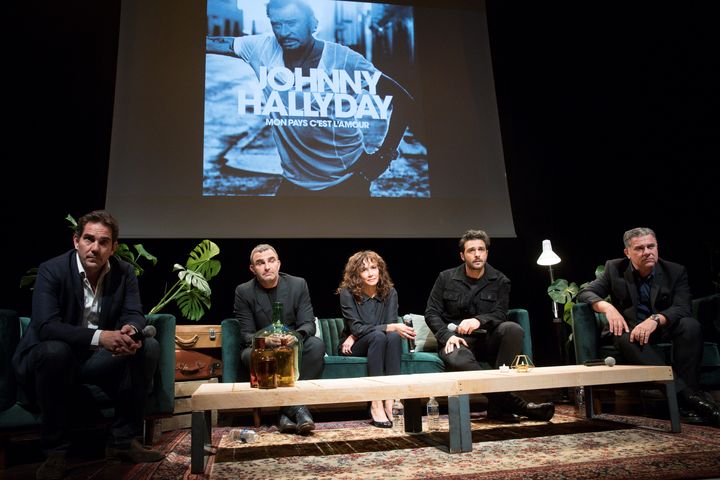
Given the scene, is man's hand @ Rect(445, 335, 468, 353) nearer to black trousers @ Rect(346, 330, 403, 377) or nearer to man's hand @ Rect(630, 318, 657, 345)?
black trousers @ Rect(346, 330, 403, 377)

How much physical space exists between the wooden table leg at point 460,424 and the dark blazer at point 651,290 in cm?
126

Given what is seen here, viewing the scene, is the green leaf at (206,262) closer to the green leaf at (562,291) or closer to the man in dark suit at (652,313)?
the man in dark suit at (652,313)

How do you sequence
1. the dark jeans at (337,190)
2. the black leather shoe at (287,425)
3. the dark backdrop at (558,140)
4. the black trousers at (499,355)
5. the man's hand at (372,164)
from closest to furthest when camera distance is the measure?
the black leather shoe at (287,425)
the black trousers at (499,355)
the dark jeans at (337,190)
the man's hand at (372,164)
the dark backdrop at (558,140)

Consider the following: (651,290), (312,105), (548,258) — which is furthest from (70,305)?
(548,258)

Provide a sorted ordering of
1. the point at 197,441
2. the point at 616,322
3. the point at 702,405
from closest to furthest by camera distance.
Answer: the point at 197,441
the point at 702,405
the point at 616,322

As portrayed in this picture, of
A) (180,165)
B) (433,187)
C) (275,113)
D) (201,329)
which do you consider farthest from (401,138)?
(201,329)

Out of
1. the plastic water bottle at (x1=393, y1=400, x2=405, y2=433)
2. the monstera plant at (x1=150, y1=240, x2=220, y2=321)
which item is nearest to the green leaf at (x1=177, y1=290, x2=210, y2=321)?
the monstera plant at (x1=150, y1=240, x2=220, y2=321)

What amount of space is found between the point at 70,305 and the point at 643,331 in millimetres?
2624

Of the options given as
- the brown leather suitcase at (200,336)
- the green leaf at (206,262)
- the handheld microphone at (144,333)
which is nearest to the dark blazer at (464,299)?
the brown leather suitcase at (200,336)

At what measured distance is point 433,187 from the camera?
4066 millimetres

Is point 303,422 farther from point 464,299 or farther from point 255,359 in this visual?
point 464,299

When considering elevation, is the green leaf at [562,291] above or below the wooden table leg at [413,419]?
above

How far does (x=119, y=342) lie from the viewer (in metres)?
2.10

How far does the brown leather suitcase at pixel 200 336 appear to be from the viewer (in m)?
3.33
